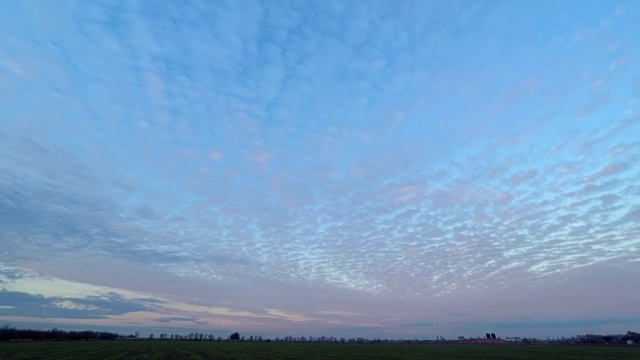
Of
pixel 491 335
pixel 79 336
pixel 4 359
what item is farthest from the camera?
pixel 491 335

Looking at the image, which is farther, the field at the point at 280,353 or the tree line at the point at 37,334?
the tree line at the point at 37,334

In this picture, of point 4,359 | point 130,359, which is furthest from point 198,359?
point 4,359

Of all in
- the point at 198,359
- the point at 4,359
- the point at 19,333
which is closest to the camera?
the point at 4,359

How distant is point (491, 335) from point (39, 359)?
19519 cm

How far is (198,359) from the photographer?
4234cm

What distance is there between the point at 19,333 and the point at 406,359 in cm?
15233

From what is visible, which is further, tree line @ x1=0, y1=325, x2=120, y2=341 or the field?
tree line @ x1=0, y1=325, x2=120, y2=341

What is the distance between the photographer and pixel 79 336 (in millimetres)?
176875

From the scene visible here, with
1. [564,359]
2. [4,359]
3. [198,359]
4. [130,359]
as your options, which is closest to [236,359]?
[198,359]

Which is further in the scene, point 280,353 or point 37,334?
point 37,334

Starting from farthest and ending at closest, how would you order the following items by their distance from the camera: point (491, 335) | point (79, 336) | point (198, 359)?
point (491, 335) < point (79, 336) < point (198, 359)

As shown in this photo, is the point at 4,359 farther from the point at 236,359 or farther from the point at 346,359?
the point at 346,359

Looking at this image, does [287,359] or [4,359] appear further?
[287,359]

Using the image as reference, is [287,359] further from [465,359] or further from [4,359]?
[4,359]
